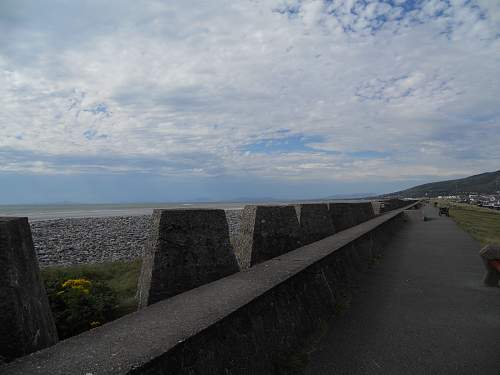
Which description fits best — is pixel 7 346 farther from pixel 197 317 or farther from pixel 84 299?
pixel 84 299

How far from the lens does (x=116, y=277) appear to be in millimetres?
7578

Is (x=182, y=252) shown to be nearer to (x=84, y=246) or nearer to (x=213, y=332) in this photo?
(x=213, y=332)

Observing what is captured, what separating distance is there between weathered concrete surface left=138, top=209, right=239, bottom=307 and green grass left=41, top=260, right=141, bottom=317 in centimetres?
90

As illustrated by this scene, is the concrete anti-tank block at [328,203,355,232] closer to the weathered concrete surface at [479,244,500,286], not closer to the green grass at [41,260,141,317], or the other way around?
the weathered concrete surface at [479,244,500,286]

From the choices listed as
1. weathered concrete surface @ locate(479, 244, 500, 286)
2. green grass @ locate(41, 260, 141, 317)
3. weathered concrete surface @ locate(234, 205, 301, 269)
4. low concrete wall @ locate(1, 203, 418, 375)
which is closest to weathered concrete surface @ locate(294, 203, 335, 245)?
weathered concrete surface @ locate(234, 205, 301, 269)

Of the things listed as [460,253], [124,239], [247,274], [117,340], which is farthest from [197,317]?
[124,239]

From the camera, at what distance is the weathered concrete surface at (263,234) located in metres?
5.70

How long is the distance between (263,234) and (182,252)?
206 cm

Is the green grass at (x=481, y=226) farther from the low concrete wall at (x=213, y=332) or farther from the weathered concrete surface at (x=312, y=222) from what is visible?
the low concrete wall at (x=213, y=332)

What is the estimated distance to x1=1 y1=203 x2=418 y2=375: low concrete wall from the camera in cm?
214

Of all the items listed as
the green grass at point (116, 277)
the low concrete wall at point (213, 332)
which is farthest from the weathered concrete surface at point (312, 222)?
the green grass at point (116, 277)

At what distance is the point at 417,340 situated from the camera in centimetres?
394

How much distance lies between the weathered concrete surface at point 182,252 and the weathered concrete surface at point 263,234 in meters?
1.25

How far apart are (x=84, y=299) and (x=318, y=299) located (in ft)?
8.69
